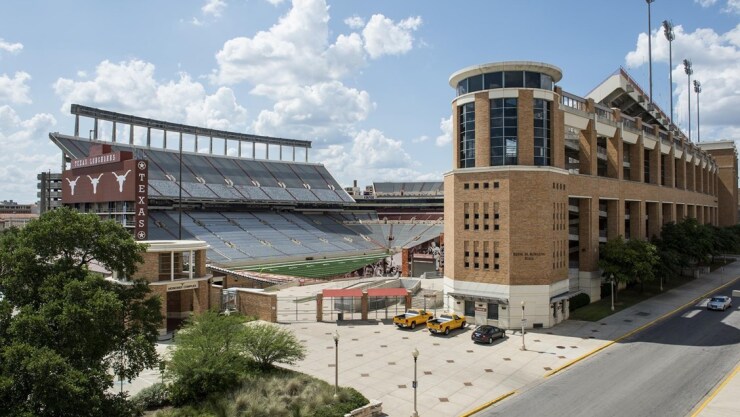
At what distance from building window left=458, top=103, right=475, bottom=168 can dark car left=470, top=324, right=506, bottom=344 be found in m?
13.1

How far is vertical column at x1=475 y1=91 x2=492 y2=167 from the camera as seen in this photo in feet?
123

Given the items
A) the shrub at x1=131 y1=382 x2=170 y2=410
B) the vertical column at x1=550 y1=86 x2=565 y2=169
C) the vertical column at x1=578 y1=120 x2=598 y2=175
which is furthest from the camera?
the vertical column at x1=578 y1=120 x2=598 y2=175

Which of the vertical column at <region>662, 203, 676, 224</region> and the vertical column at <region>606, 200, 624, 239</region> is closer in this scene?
the vertical column at <region>606, 200, 624, 239</region>

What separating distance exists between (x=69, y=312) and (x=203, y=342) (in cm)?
740

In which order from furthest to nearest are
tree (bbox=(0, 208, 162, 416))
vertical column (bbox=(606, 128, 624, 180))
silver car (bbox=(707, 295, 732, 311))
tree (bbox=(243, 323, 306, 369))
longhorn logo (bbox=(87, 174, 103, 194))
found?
longhorn logo (bbox=(87, 174, 103, 194))
vertical column (bbox=(606, 128, 624, 180))
silver car (bbox=(707, 295, 732, 311))
tree (bbox=(243, 323, 306, 369))
tree (bbox=(0, 208, 162, 416))

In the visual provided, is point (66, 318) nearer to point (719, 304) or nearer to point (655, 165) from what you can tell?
point (719, 304)

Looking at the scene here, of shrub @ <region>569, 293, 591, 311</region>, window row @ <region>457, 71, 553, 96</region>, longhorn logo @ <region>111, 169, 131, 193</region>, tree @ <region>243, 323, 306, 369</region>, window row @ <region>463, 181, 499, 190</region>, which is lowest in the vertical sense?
shrub @ <region>569, 293, 591, 311</region>

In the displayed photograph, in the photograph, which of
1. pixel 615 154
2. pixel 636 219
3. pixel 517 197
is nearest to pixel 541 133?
pixel 517 197

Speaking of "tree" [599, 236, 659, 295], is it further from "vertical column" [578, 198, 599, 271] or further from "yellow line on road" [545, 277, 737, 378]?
"yellow line on road" [545, 277, 737, 378]

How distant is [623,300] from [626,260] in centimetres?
560

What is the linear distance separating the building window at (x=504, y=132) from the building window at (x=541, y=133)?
1754 mm

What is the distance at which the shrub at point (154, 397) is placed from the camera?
20.5m

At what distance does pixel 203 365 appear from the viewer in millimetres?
20391

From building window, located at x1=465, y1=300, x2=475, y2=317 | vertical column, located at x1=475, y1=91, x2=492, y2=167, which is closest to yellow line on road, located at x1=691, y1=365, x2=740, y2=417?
building window, located at x1=465, y1=300, x2=475, y2=317
